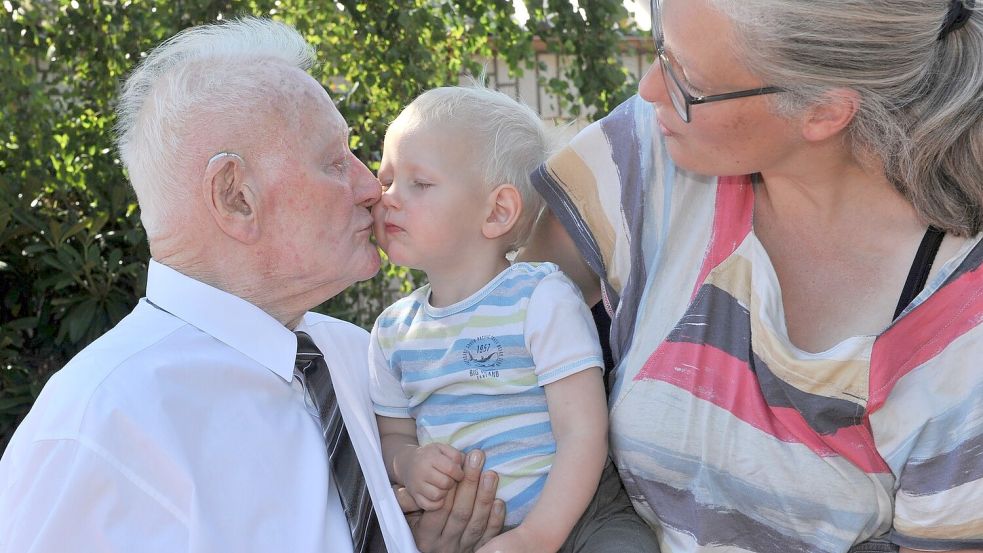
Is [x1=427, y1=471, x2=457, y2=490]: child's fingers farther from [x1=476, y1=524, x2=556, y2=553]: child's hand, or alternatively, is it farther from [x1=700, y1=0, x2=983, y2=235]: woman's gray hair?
[x1=700, y1=0, x2=983, y2=235]: woman's gray hair

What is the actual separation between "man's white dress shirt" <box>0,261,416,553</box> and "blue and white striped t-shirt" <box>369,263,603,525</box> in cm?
23

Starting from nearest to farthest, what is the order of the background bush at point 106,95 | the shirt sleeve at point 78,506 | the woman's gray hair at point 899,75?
the shirt sleeve at point 78,506 → the woman's gray hair at point 899,75 → the background bush at point 106,95

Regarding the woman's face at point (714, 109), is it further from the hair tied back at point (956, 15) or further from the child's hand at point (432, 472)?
the child's hand at point (432, 472)

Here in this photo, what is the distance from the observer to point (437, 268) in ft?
8.47

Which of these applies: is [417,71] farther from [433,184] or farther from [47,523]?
[47,523]

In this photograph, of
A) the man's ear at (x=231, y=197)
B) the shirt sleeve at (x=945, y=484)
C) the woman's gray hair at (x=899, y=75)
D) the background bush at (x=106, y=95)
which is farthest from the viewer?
the background bush at (x=106, y=95)

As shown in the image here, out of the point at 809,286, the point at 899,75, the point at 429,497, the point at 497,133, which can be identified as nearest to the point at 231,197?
the point at 497,133

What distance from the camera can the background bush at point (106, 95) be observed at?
450 cm

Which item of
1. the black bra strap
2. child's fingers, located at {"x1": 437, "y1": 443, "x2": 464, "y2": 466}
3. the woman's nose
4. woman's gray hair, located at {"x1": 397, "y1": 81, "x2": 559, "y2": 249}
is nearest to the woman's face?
the woman's nose

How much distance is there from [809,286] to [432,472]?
932mm

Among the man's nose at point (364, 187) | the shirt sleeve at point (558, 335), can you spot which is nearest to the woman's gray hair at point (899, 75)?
the shirt sleeve at point (558, 335)

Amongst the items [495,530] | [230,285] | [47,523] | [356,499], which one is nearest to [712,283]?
[495,530]

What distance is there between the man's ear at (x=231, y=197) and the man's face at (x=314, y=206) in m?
0.03

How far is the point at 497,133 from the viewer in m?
2.62
